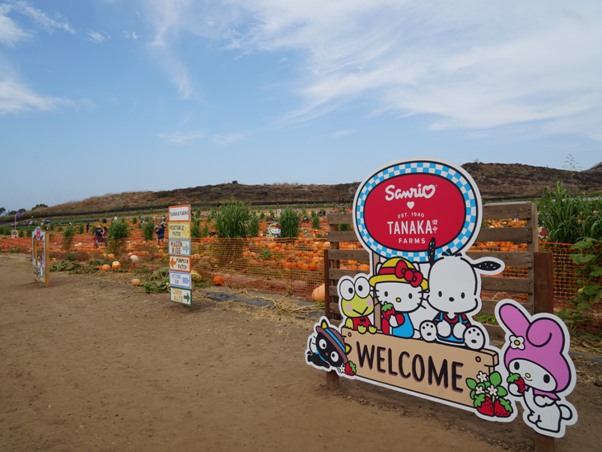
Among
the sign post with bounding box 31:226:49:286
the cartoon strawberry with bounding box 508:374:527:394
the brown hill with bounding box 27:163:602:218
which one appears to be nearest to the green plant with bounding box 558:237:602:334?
the cartoon strawberry with bounding box 508:374:527:394

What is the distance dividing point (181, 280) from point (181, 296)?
329mm

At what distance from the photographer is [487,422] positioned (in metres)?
3.76

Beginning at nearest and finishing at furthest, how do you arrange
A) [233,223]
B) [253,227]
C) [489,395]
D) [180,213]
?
[489,395] → [180,213] → [233,223] → [253,227]

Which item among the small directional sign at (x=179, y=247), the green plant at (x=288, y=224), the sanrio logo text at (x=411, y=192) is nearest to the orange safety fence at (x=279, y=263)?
the green plant at (x=288, y=224)

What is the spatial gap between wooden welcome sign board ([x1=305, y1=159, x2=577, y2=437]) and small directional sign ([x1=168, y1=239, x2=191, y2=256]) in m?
4.98

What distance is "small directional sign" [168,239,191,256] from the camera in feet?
28.0

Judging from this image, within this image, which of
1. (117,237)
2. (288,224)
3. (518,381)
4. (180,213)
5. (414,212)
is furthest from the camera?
(117,237)

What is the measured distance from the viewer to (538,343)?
124 inches

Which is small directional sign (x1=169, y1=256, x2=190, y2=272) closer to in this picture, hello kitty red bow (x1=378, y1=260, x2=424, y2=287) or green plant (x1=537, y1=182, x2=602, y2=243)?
hello kitty red bow (x1=378, y1=260, x2=424, y2=287)

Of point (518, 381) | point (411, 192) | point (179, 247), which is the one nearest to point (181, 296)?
point (179, 247)

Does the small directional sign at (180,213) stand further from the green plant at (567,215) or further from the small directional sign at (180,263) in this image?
the green plant at (567,215)

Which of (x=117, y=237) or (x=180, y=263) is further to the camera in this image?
(x=117, y=237)

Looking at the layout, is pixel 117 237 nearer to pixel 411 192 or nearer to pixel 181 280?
pixel 181 280

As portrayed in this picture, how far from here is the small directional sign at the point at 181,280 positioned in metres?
8.41
